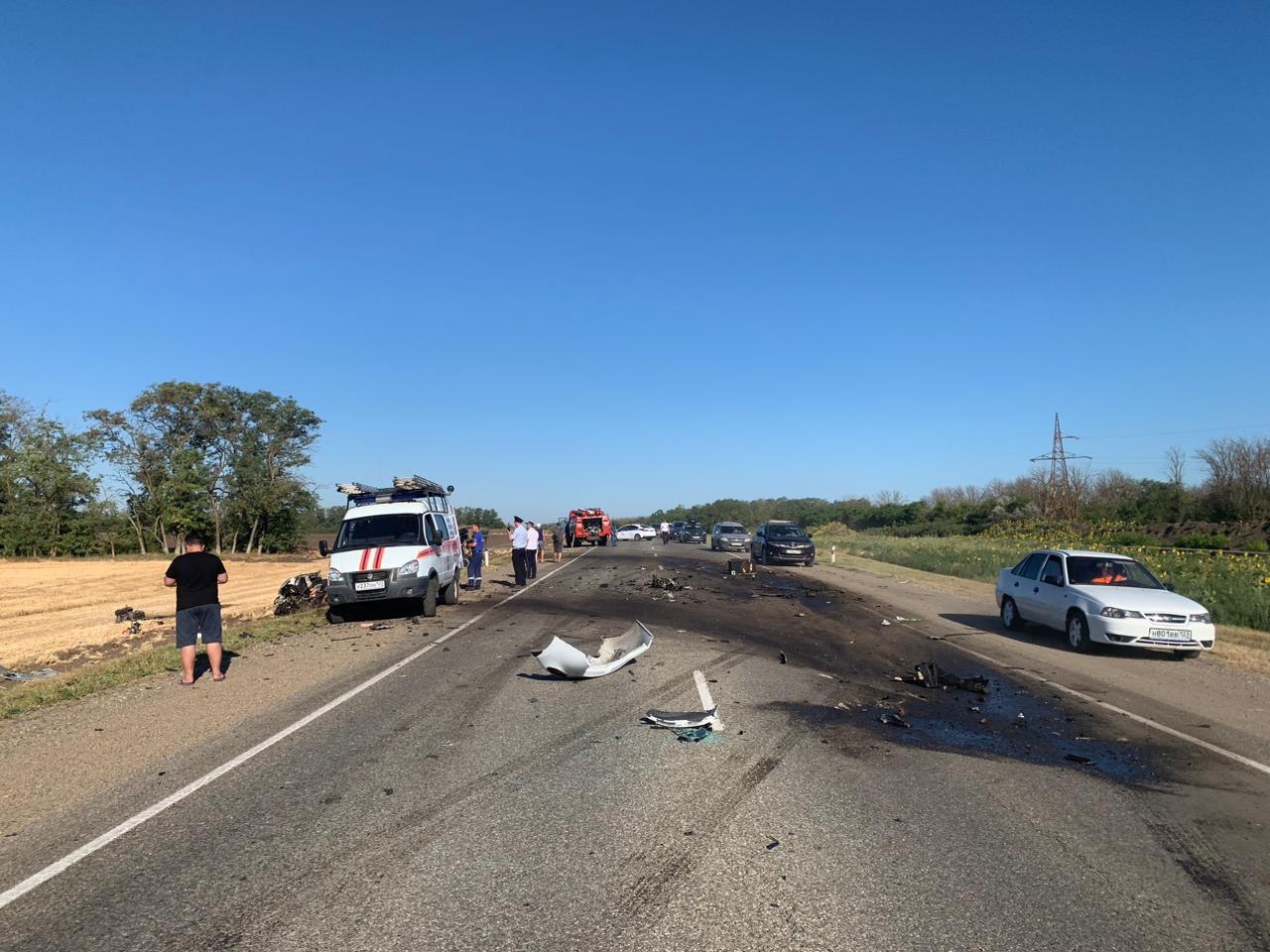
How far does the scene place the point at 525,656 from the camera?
12273 mm

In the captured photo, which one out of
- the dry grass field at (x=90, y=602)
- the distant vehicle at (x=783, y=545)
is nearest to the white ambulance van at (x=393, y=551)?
the dry grass field at (x=90, y=602)

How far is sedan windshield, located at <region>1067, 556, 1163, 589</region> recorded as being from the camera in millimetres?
14844

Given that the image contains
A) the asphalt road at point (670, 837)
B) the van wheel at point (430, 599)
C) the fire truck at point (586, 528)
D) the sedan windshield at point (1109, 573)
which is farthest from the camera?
the fire truck at point (586, 528)

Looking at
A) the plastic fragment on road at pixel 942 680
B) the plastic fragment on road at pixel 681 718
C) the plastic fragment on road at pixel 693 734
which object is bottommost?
the plastic fragment on road at pixel 942 680

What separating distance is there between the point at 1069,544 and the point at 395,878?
38.6 meters

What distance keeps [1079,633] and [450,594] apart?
12.5 metres

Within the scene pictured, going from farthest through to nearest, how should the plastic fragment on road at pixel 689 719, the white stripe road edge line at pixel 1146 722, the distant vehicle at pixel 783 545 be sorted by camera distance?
the distant vehicle at pixel 783 545, the plastic fragment on road at pixel 689 719, the white stripe road edge line at pixel 1146 722

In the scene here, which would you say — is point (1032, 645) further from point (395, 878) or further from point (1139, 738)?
point (395, 878)

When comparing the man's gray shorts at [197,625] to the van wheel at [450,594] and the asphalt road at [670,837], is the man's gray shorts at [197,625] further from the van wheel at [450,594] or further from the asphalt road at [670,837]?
the van wheel at [450,594]

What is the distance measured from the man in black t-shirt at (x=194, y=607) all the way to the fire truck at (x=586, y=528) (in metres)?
47.7

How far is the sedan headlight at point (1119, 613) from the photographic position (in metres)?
13.4

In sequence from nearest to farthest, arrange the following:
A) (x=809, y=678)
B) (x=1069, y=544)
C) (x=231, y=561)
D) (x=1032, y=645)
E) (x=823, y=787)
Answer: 1. (x=823, y=787)
2. (x=809, y=678)
3. (x=1032, y=645)
4. (x=1069, y=544)
5. (x=231, y=561)

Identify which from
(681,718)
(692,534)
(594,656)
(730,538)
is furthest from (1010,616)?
(692,534)

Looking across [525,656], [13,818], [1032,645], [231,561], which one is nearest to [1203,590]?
[1032,645]
